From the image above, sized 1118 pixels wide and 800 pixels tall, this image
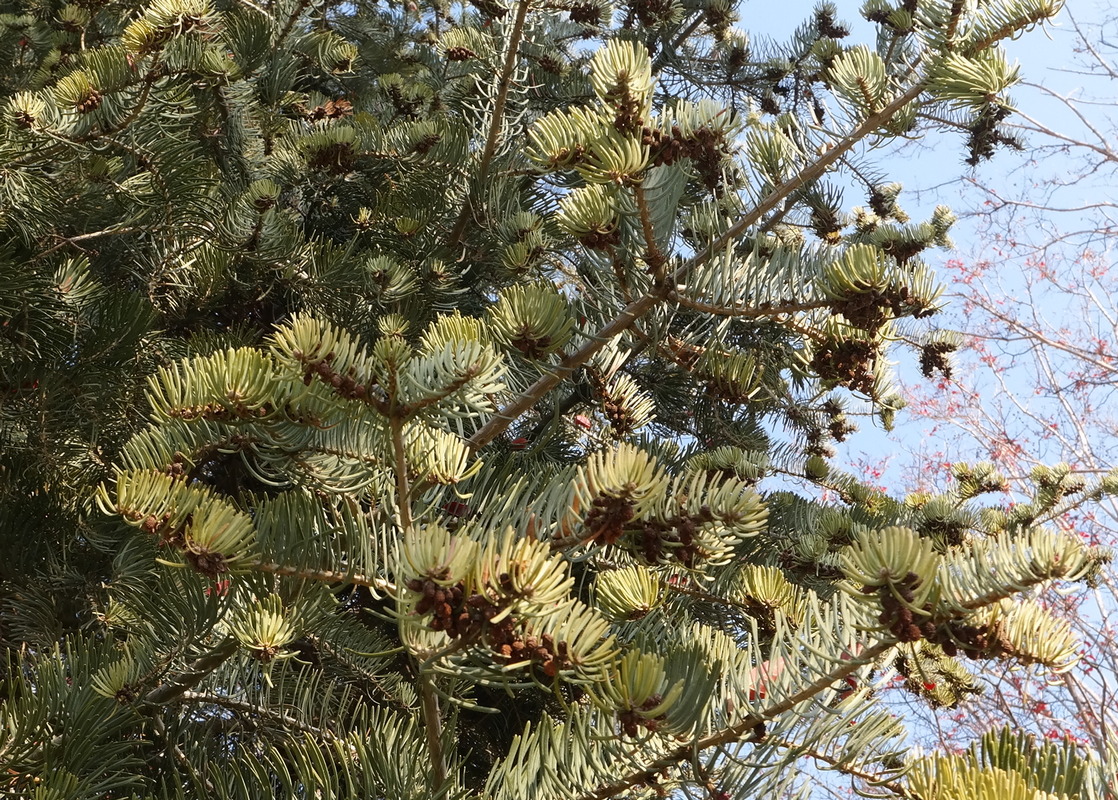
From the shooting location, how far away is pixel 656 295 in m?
1.04

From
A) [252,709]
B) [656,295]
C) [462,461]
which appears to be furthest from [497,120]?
[252,709]

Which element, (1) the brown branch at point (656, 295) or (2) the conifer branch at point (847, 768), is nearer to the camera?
(2) the conifer branch at point (847, 768)

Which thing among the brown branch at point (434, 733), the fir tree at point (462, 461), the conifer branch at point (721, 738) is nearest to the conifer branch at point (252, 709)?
the fir tree at point (462, 461)

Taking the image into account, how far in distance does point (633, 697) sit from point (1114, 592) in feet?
19.2

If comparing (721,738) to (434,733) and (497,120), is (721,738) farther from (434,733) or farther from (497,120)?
(497,120)

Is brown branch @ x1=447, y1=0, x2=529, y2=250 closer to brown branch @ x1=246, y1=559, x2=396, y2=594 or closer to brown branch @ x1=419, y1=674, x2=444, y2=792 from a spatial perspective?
brown branch @ x1=246, y1=559, x2=396, y2=594

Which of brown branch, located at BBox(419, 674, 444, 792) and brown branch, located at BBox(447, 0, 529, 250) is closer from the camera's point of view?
brown branch, located at BBox(419, 674, 444, 792)

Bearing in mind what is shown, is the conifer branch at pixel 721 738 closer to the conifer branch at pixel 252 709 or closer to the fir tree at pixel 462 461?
the fir tree at pixel 462 461

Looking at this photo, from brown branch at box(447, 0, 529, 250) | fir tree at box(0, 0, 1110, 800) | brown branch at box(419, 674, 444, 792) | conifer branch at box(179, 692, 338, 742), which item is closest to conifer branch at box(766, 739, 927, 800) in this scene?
fir tree at box(0, 0, 1110, 800)

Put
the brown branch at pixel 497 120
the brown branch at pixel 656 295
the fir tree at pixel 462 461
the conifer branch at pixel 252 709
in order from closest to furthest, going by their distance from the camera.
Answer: the fir tree at pixel 462 461
the brown branch at pixel 656 295
the conifer branch at pixel 252 709
the brown branch at pixel 497 120

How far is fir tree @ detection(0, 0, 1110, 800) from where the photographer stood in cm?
73

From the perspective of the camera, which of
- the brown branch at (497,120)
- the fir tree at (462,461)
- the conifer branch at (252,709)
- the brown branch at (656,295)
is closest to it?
the fir tree at (462,461)

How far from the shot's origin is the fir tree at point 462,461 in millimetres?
729

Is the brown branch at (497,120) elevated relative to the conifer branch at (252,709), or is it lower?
elevated
